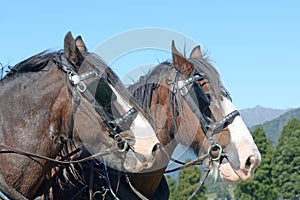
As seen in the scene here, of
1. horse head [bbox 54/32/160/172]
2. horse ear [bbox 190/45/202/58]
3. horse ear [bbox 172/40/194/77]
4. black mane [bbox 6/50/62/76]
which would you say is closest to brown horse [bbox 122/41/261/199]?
horse ear [bbox 172/40/194/77]

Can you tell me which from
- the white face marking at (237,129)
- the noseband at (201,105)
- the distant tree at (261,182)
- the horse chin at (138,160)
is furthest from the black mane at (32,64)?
the distant tree at (261,182)

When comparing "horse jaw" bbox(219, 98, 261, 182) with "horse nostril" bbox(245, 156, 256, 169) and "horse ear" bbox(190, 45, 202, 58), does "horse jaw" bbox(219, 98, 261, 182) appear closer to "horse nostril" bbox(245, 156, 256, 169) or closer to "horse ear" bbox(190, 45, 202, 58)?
"horse nostril" bbox(245, 156, 256, 169)

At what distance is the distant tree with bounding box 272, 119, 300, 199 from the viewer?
47872 mm

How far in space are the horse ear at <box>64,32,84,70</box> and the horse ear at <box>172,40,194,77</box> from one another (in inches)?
65.7

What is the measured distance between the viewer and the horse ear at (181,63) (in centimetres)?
738

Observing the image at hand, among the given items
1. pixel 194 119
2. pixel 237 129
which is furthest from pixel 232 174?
pixel 194 119

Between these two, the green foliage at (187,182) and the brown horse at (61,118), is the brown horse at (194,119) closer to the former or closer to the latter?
the brown horse at (61,118)

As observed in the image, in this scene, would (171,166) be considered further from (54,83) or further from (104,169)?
(54,83)

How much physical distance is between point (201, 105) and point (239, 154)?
800 mm

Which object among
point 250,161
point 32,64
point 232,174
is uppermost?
point 32,64

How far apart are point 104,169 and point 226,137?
4.95 ft

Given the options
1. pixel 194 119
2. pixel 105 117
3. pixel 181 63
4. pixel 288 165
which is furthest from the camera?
pixel 288 165

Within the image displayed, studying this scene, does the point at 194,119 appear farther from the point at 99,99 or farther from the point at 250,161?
the point at 99,99

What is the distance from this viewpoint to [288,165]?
5038cm
